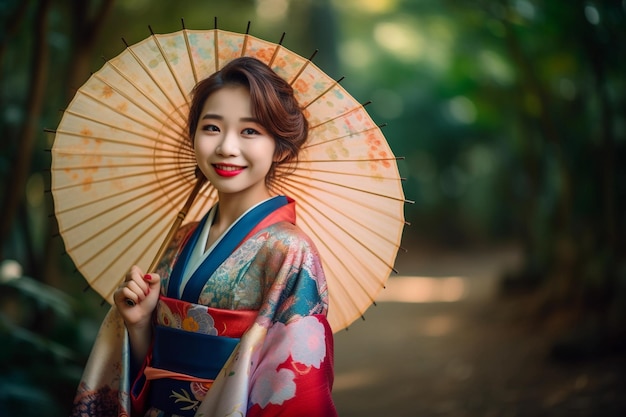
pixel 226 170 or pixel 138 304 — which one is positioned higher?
pixel 226 170

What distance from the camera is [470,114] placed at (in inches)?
521

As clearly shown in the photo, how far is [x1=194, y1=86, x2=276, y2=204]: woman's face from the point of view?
1.84m

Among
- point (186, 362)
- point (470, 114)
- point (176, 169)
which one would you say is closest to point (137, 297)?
point (186, 362)

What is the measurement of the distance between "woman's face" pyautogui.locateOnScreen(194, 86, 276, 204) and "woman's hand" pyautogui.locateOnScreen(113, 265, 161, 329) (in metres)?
0.31

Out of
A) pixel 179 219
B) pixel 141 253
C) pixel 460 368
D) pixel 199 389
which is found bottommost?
pixel 460 368

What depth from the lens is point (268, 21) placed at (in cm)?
1267

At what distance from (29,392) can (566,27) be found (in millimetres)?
4688

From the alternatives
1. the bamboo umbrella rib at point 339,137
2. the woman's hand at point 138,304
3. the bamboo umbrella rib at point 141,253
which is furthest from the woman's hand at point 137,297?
the bamboo umbrella rib at point 339,137

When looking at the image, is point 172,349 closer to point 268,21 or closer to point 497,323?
point 497,323

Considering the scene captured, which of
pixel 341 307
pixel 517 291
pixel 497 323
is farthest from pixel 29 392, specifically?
pixel 517 291

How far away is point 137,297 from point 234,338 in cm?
29

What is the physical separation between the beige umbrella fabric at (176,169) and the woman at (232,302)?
87 mm

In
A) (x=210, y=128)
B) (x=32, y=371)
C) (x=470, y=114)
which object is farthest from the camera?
(x=470, y=114)

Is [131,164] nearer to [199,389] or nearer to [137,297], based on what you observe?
[137,297]
